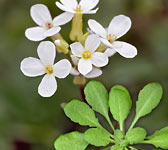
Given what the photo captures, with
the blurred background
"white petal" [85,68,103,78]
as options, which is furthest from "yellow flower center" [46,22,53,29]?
the blurred background

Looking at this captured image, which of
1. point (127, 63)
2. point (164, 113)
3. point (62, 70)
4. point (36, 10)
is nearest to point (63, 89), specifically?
point (127, 63)

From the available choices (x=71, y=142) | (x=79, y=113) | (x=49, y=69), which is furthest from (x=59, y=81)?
(x=71, y=142)

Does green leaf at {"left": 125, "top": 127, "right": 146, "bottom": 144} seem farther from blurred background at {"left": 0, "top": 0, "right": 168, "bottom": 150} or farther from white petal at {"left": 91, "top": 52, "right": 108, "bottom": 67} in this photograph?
blurred background at {"left": 0, "top": 0, "right": 168, "bottom": 150}

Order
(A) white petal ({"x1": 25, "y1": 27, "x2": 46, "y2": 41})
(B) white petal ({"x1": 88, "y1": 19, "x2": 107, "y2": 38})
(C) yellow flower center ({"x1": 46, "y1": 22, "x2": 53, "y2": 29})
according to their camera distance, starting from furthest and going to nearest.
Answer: (C) yellow flower center ({"x1": 46, "y1": 22, "x2": 53, "y2": 29}) < (A) white petal ({"x1": 25, "y1": 27, "x2": 46, "y2": 41}) < (B) white petal ({"x1": 88, "y1": 19, "x2": 107, "y2": 38})

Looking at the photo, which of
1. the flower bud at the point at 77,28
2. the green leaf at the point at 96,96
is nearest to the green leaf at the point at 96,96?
the green leaf at the point at 96,96

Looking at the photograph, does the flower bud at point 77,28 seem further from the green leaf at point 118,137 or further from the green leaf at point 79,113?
the green leaf at point 118,137
